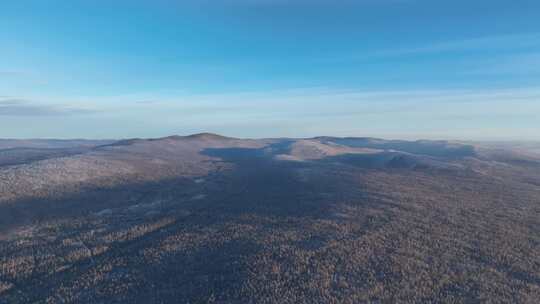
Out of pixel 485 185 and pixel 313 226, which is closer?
pixel 313 226

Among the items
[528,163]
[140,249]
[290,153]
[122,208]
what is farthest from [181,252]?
[528,163]

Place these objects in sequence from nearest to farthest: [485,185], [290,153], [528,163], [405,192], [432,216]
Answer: [432,216] → [405,192] → [485,185] → [528,163] → [290,153]

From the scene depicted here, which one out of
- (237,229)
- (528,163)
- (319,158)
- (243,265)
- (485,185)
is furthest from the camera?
(319,158)

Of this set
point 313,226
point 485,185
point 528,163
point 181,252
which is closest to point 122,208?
point 181,252

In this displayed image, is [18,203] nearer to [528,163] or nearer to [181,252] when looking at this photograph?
[181,252]

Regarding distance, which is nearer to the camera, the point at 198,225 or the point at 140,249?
the point at 140,249

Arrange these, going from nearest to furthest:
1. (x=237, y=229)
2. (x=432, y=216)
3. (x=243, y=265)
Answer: (x=243, y=265), (x=237, y=229), (x=432, y=216)

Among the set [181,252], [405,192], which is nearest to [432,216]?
[405,192]

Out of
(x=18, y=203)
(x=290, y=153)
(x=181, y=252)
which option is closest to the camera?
(x=181, y=252)

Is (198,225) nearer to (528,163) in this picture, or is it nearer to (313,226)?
(313,226)
